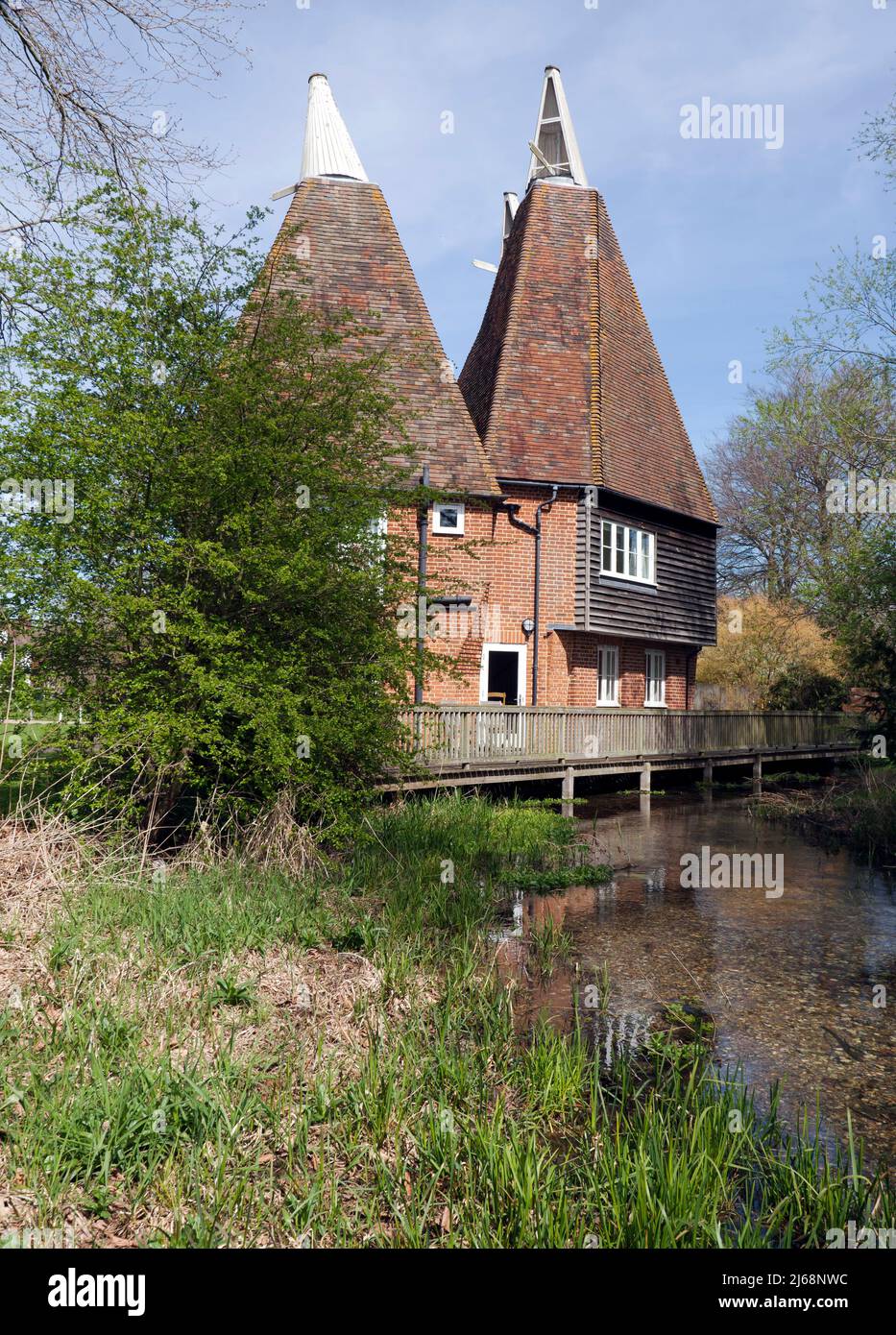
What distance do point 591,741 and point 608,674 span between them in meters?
5.38

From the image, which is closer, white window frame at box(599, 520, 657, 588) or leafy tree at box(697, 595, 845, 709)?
white window frame at box(599, 520, 657, 588)

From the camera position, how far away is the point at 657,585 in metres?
24.0

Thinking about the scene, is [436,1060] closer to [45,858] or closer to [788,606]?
[45,858]

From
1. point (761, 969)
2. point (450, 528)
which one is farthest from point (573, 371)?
point (761, 969)

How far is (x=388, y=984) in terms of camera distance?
18.8ft

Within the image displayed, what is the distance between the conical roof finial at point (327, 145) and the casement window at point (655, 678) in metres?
14.7

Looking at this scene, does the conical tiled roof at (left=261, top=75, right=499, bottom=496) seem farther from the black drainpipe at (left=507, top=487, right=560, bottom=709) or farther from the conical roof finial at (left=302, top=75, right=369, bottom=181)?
the black drainpipe at (left=507, top=487, right=560, bottom=709)

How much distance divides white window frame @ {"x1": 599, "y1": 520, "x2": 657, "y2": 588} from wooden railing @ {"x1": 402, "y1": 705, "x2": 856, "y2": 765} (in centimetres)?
380

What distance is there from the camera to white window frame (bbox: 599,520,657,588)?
22172 mm

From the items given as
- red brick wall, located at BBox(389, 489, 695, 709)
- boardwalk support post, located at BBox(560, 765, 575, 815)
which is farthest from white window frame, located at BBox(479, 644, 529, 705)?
boardwalk support post, located at BBox(560, 765, 575, 815)

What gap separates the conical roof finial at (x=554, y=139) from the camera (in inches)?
981

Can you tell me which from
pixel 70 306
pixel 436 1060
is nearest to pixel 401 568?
pixel 70 306

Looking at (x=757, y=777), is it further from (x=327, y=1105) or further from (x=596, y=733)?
(x=327, y=1105)

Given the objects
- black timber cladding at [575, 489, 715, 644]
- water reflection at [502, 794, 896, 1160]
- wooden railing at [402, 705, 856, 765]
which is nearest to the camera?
water reflection at [502, 794, 896, 1160]
